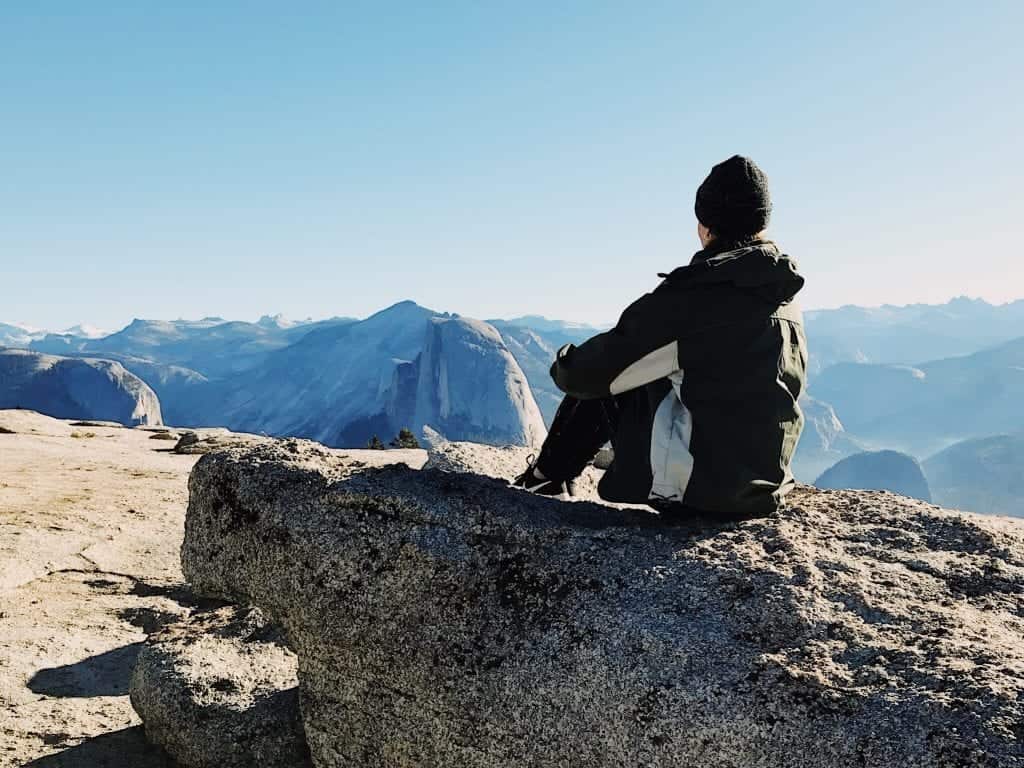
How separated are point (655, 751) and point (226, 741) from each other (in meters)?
3.58

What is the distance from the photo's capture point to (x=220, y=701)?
5695mm

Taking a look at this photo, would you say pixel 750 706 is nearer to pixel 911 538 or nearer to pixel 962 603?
pixel 962 603

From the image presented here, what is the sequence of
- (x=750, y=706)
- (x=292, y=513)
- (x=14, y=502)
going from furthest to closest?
(x=14, y=502) → (x=292, y=513) → (x=750, y=706)

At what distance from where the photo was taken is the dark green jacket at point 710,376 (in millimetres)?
4078

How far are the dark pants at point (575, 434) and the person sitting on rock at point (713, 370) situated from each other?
1.10 ft

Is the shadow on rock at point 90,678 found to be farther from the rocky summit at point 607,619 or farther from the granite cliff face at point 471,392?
the granite cliff face at point 471,392

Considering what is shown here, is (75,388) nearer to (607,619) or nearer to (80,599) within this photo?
(80,599)

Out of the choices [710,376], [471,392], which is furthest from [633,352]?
[471,392]

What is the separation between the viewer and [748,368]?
410 cm

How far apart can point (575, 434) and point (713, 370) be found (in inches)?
49.8

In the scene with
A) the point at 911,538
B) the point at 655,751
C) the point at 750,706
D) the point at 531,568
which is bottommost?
the point at 655,751

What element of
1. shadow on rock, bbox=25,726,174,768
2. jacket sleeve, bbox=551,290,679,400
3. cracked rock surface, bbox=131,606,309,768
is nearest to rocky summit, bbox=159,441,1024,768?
jacket sleeve, bbox=551,290,679,400

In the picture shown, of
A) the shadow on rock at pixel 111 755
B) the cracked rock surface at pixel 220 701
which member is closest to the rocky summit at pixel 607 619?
the cracked rock surface at pixel 220 701

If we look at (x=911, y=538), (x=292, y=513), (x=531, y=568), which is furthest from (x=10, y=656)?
(x=911, y=538)
